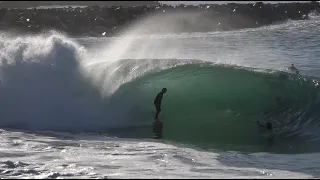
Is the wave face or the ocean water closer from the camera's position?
the ocean water

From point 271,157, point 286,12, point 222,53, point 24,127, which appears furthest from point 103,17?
point 271,157

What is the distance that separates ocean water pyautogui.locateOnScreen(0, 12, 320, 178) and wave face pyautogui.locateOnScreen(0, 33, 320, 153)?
2 centimetres

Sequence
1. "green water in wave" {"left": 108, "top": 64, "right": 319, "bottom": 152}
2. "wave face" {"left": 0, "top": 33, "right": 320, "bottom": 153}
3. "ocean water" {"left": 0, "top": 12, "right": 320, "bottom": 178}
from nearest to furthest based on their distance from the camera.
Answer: "ocean water" {"left": 0, "top": 12, "right": 320, "bottom": 178}
"green water in wave" {"left": 108, "top": 64, "right": 319, "bottom": 152}
"wave face" {"left": 0, "top": 33, "right": 320, "bottom": 153}

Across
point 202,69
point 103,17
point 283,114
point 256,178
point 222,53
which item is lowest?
point 256,178

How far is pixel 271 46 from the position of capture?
76.9 feet

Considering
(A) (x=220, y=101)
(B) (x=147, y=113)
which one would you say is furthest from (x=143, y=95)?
(A) (x=220, y=101)

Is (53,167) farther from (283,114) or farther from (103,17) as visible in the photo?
(103,17)

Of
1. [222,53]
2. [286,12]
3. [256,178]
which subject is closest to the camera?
[256,178]

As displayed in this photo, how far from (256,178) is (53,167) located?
2620 mm

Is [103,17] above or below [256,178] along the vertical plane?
above

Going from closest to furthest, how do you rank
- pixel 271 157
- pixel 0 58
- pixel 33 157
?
pixel 33 157
pixel 271 157
pixel 0 58

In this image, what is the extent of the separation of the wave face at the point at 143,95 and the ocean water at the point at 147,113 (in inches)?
0.9

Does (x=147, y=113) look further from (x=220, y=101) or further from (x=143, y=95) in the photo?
(x=220, y=101)

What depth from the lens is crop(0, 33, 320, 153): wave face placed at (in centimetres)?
1232
